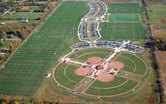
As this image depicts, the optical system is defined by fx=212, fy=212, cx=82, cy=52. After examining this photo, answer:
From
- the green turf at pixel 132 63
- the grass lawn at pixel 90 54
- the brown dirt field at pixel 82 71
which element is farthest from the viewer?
the grass lawn at pixel 90 54

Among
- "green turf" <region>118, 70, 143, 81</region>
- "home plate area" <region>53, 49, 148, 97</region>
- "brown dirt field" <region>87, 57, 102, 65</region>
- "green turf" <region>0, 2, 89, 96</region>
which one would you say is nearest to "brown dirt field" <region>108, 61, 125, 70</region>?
"home plate area" <region>53, 49, 148, 97</region>

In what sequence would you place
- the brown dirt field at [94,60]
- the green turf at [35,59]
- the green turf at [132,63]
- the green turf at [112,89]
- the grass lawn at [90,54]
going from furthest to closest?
the grass lawn at [90,54]
the brown dirt field at [94,60]
the green turf at [132,63]
the green turf at [35,59]
the green turf at [112,89]

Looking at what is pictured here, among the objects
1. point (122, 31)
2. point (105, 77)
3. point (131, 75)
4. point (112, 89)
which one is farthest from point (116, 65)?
point (122, 31)

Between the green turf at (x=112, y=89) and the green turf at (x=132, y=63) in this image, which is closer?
the green turf at (x=112, y=89)

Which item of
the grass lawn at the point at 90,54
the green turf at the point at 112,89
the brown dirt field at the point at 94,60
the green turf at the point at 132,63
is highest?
the grass lawn at the point at 90,54

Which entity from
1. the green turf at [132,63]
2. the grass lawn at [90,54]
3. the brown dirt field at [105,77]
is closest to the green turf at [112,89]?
the brown dirt field at [105,77]

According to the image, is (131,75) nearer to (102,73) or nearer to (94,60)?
(102,73)

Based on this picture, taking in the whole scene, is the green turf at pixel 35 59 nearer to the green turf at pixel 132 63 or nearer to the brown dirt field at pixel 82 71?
the brown dirt field at pixel 82 71

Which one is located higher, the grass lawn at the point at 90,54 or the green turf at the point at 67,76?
the grass lawn at the point at 90,54
